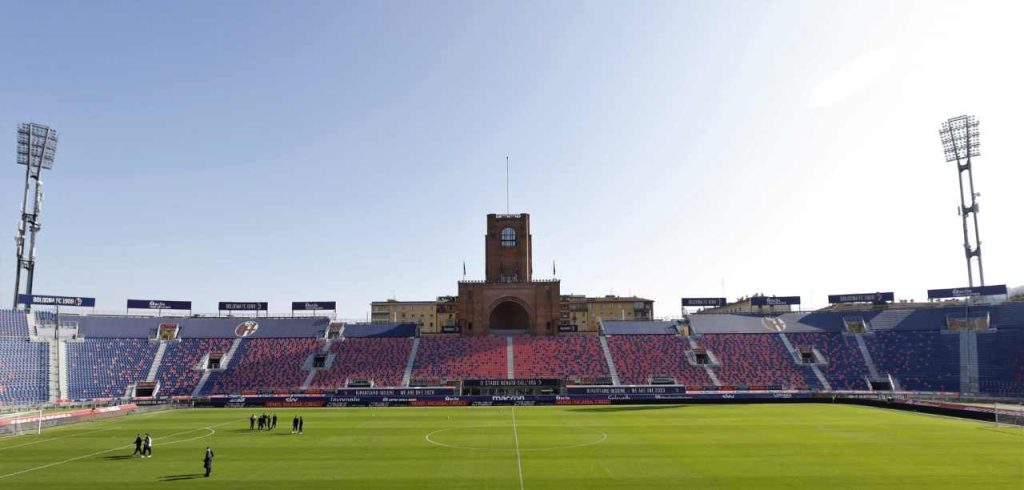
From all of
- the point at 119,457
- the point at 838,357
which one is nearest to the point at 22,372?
the point at 119,457

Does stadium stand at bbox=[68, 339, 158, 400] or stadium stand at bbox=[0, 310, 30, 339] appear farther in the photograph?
stadium stand at bbox=[0, 310, 30, 339]

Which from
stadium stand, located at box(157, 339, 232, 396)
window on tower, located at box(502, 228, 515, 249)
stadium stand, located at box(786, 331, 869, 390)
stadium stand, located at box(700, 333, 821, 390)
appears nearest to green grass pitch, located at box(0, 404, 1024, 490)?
stadium stand, located at box(700, 333, 821, 390)

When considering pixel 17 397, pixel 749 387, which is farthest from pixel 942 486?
pixel 17 397

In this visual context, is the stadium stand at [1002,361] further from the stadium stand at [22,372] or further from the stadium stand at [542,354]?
the stadium stand at [22,372]

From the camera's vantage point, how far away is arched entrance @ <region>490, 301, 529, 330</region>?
335 feet

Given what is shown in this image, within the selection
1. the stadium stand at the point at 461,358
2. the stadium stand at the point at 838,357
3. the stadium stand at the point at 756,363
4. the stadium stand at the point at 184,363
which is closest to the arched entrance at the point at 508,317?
the stadium stand at the point at 461,358

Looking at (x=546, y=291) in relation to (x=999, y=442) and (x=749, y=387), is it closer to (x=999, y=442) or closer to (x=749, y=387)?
(x=749, y=387)

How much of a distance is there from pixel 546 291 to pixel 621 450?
62246mm

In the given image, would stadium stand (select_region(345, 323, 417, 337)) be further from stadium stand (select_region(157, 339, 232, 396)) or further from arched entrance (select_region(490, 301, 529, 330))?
stadium stand (select_region(157, 339, 232, 396))

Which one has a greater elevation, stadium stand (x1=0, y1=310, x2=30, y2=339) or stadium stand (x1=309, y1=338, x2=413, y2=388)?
stadium stand (x1=0, y1=310, x2=30, y2=339)

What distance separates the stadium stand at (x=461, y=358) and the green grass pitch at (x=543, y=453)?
91.8 feet

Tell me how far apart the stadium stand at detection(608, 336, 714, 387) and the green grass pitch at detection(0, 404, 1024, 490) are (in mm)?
25703

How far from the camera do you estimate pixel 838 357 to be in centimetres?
8488

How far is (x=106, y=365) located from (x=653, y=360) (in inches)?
2926
